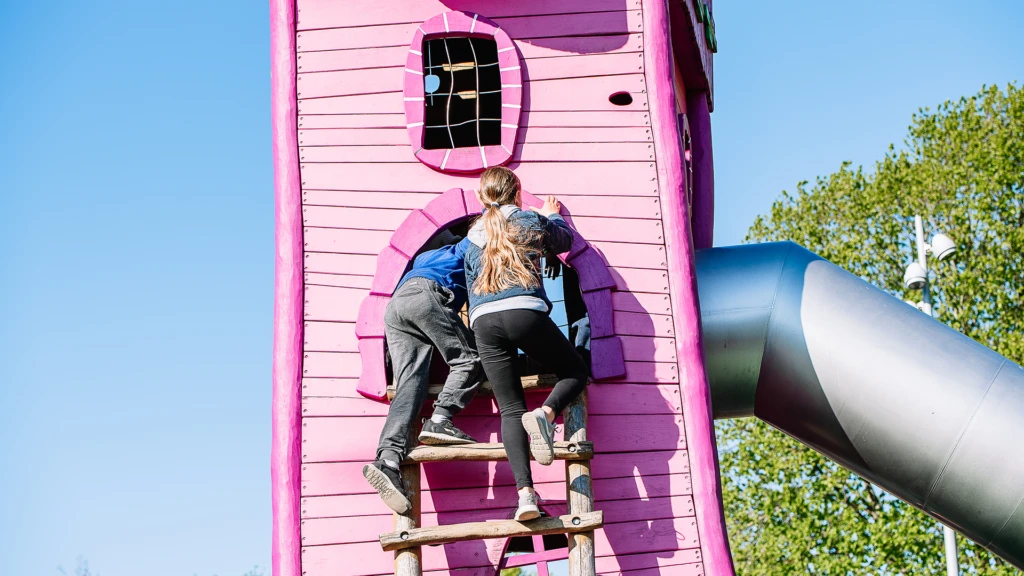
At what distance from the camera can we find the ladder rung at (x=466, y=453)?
17.5ft

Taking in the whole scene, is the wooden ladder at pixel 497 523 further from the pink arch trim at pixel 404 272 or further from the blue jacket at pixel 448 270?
the blue jacket at pixel 448 270

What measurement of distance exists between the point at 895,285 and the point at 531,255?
13.8 metres

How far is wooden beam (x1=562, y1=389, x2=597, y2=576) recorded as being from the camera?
5195mm

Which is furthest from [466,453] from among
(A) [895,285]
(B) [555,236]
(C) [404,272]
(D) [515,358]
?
(A) [895,285]

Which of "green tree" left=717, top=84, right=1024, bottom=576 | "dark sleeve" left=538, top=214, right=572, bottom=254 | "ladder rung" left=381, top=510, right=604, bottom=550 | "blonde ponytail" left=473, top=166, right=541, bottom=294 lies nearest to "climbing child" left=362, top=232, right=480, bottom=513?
"ladder rung" left=381, top=510, right=604, bottom=550

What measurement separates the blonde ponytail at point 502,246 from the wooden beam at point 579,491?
70 cm

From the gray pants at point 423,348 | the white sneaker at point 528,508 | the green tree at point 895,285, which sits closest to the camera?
the white sneaker at point 528,508

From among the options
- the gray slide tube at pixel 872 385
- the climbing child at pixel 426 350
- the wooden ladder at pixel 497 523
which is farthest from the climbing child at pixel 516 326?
the gray slide tube at pixel 872 385

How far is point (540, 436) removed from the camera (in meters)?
5.11

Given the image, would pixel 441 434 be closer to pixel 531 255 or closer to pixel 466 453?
pixel 466 453

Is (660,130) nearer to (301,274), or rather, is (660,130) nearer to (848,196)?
(301,274)

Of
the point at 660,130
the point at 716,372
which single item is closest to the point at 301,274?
the point at 660,130

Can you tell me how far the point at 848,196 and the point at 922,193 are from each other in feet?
3.86

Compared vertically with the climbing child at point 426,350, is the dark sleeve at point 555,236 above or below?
above
